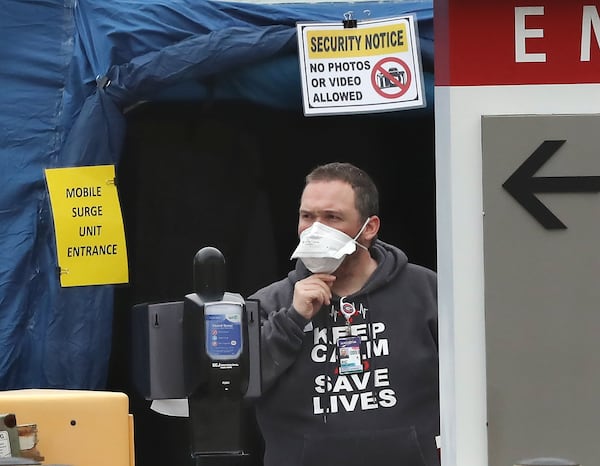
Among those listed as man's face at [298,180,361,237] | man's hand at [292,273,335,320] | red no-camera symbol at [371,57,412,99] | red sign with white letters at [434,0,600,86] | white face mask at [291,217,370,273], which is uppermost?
red no-camera symbol at [371,57,412,99]

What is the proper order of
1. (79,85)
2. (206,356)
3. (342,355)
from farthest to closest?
(342,355) < (79,85) < (206,356)

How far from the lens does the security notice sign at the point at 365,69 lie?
17.8 feet

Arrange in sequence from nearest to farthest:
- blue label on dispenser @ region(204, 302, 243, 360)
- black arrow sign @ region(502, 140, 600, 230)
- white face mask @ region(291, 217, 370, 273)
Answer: black arrow sign @ region(502, 140, 600, 230)
blue label on dispenser @ region(204, 302, 243, 360)
white face mask @ region(291, 217, 370, 273)

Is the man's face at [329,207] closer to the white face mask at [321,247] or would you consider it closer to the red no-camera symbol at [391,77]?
the white face mask at [321,247]

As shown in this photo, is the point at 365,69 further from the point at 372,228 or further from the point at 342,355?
the point at 342,355

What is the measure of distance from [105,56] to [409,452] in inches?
91.6

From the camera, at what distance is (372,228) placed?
5547mm

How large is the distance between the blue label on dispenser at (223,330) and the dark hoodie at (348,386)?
252mm

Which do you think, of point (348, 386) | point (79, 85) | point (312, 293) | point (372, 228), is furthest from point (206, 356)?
point (79, 85)

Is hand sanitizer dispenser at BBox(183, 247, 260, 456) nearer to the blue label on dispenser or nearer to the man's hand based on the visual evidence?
the blue label on dispenser

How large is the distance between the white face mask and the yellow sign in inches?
33.1

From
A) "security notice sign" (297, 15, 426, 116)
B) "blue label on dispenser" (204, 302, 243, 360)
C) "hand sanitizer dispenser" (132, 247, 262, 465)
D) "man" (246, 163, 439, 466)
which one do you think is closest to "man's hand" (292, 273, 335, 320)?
"man" (246, 163, 439, 466)

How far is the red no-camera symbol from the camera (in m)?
5.44

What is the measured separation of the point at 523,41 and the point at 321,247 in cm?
367
